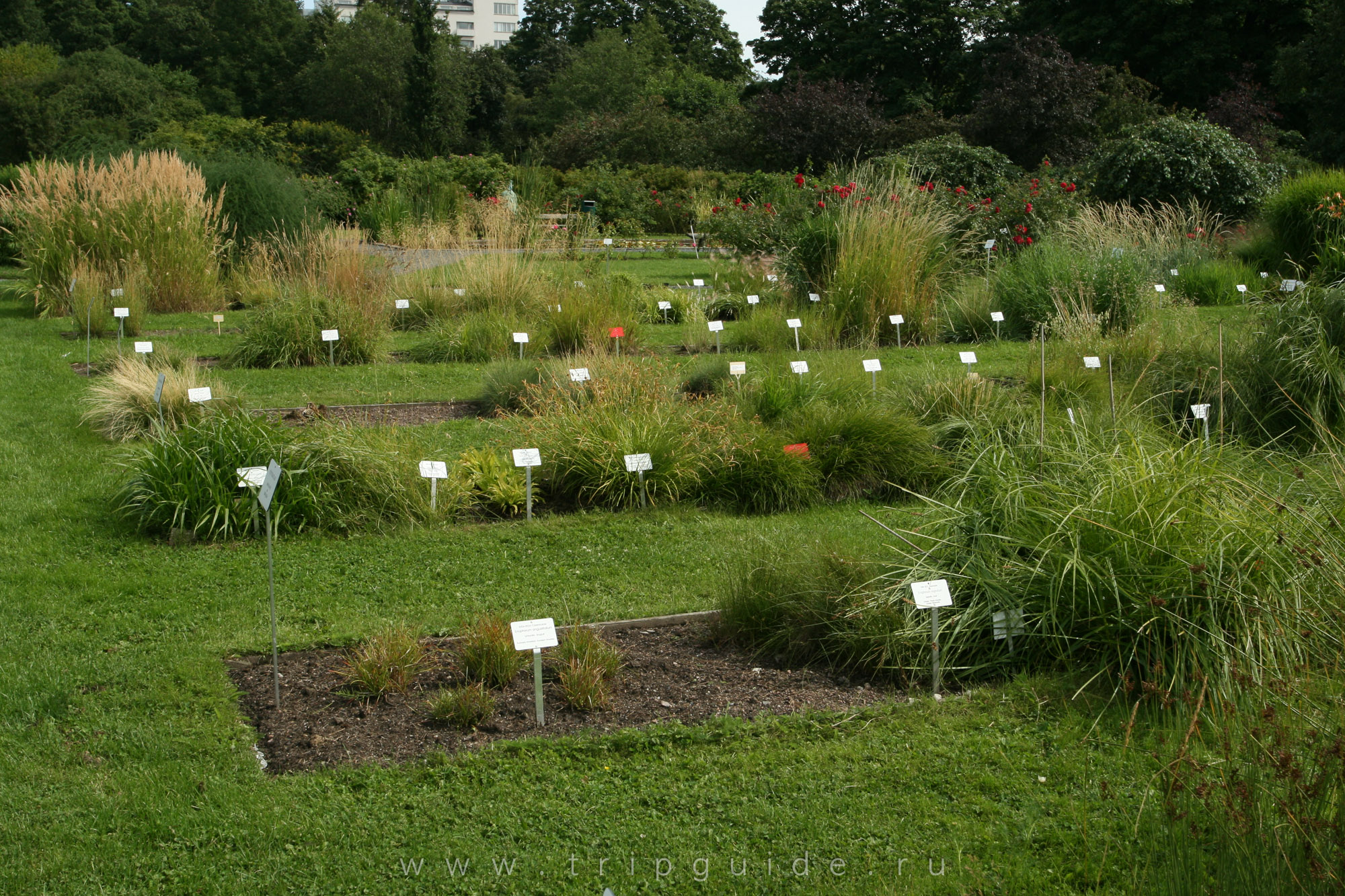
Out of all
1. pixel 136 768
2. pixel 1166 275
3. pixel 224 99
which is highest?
pixel 224 99

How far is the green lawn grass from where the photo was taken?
118 inches

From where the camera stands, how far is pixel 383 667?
4.02 metres

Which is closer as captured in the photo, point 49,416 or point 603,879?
point 603,879

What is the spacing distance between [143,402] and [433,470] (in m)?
3.05

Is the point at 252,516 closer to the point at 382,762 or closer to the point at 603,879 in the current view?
the point at 382,762

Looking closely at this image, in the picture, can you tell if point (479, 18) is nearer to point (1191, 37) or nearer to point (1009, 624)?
point (1191, 37)

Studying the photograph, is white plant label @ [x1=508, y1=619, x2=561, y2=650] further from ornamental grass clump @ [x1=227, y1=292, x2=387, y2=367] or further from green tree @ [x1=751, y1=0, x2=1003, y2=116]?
green tree @ [x1=751, y1=0, x2=1003, y2=116]

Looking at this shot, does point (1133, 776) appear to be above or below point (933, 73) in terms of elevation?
below

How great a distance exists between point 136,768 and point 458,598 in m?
1.67

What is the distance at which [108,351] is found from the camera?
31.4 ft

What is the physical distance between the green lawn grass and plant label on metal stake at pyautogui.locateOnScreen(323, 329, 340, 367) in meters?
4.26

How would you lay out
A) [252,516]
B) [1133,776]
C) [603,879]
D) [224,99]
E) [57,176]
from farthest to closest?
[224,99], [57,176], [252,516], [1133,776], [603,879]

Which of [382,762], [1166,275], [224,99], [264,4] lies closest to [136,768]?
[382,762]

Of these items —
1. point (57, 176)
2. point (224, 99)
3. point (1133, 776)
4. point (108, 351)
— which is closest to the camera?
point (1133, 776)
